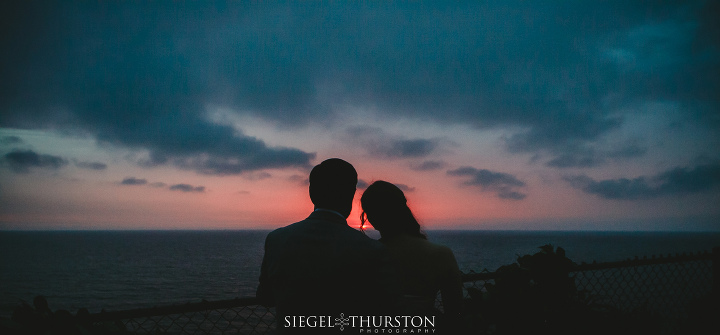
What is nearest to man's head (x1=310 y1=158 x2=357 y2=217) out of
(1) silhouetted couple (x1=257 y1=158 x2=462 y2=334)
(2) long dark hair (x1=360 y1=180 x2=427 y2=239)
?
(1) silhouetted couple (x1=257 y1=158 x2=462 y2=334)

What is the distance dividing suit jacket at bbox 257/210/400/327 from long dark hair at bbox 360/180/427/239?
631 mm

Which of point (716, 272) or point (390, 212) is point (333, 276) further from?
point (716, 272)

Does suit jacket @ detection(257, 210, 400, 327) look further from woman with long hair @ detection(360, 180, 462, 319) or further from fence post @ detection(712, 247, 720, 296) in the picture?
fence post @ detection(712, 247, 720, 296)

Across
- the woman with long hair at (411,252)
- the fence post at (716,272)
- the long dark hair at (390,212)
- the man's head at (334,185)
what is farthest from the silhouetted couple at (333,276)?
the fence post at (716,272)

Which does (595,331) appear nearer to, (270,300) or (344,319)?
(344,319)

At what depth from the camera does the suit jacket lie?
163cm

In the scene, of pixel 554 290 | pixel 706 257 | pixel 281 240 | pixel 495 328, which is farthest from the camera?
pixel 706 257

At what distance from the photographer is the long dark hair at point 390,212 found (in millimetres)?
2355

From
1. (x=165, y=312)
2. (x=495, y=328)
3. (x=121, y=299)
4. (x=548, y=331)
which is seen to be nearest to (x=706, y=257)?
(x=548, y=331)

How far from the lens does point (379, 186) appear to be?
245 cm

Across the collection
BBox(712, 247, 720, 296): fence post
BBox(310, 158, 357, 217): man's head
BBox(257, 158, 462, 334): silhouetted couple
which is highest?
BBox(310, 158, 357, 217): man's head

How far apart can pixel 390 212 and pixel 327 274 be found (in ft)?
2.66

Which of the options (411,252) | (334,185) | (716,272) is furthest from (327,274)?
(716,272)

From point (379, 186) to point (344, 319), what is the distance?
971mm
